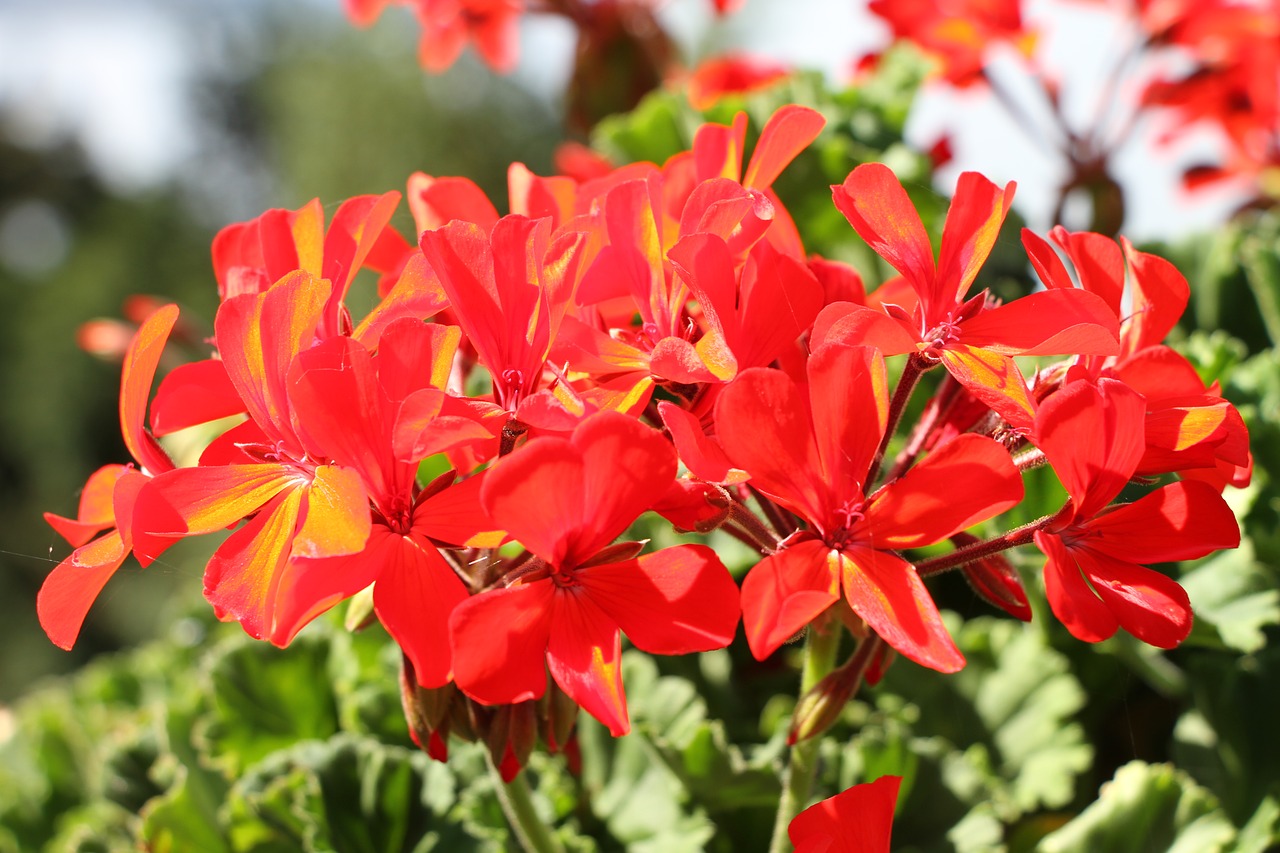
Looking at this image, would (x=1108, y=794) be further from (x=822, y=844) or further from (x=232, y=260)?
(x=232, y=260)

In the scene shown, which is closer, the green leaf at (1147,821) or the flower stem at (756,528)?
the flower stem at (756,528)

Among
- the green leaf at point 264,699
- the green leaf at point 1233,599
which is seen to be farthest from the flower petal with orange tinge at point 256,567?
the green leaf at point 1233,599

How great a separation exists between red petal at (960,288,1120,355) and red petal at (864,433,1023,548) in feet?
0.18

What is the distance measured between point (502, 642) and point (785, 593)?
101 millimetres

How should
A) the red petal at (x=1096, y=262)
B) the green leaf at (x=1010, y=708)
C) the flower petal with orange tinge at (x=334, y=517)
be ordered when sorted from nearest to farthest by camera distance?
the flower petal with orange tinge at (x=334, y=517), the red petal at (x=1096, y=262), the green leaf at (x=1010, y=708)

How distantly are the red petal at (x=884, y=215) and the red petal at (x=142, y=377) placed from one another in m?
0.28

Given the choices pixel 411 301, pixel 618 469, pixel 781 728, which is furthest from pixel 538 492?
pixel 781 728

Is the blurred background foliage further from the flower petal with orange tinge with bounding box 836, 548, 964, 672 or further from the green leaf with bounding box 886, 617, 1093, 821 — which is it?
the flower petal with orange tinge with bounding box 836, 548, 964, 672

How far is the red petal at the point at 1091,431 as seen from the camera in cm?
40

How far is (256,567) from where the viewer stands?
423 millimetres

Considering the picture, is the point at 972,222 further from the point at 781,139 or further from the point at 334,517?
the point at 334,517

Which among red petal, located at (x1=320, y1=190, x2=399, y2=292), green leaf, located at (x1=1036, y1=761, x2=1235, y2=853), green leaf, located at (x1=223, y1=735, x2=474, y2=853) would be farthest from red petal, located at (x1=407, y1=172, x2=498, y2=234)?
green leaf, located at (x1=1036, y1=761, x2=1235, y2=853)

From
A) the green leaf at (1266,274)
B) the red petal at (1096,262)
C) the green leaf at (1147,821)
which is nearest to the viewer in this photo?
the red petal at (1096,262)

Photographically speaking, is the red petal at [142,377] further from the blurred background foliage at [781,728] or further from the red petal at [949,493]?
the red petal at [949,493]
